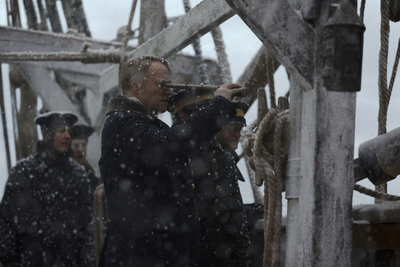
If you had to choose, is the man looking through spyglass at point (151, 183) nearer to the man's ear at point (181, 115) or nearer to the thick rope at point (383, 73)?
Result: the man's ear at point (181, 115)

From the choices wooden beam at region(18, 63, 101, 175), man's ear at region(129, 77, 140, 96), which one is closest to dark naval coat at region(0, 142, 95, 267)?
wooden beam at region(18, 63, 101, 175)

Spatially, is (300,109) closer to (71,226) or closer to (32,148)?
(71,226)

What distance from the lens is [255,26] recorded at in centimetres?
183

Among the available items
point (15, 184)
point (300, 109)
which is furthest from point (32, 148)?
point (300, 109)

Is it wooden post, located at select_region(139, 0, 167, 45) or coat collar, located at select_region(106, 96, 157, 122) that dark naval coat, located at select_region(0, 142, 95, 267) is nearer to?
wooden post, located at select_region(139, 0, 167, 45)

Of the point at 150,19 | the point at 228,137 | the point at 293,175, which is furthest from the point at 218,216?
the point at 150,19

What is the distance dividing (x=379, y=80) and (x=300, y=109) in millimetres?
894

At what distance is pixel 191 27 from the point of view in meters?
3.56

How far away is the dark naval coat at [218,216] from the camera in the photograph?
295 cm

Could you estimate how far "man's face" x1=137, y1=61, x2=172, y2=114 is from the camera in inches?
101

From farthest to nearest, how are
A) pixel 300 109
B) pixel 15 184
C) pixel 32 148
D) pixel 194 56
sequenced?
pixel 32 148
pixel 194 56
pixel 15 184
pixel 300 109

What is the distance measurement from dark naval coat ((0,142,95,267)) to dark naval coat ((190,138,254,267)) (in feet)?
6.71

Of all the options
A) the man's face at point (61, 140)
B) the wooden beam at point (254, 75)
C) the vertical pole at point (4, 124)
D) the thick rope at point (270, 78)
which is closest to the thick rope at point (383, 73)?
the thick rope at point (270, 78)

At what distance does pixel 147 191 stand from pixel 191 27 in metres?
1.65
